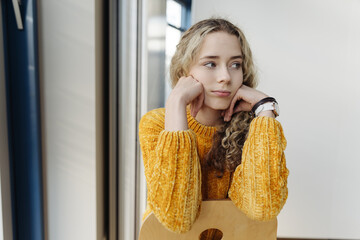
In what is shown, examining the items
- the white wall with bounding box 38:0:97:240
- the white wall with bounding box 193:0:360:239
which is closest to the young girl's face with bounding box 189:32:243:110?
the white wall with bounding box 193:0:360:239

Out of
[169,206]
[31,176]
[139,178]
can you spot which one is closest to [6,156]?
[31,176]

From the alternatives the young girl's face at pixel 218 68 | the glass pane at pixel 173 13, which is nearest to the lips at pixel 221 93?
the young girl's face at pixel 218 68

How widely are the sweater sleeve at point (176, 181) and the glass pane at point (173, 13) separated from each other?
48 centimetres

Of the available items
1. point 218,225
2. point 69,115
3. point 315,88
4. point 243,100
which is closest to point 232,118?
point 243,100

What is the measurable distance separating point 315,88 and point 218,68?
430 mm

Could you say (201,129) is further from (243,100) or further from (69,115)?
(69,115)

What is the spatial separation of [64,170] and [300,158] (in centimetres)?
86

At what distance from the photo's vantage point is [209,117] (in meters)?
0.67

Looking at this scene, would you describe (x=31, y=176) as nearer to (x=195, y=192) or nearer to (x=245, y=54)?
(x=195, y=192)

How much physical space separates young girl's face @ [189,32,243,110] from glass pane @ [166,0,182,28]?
312 mm

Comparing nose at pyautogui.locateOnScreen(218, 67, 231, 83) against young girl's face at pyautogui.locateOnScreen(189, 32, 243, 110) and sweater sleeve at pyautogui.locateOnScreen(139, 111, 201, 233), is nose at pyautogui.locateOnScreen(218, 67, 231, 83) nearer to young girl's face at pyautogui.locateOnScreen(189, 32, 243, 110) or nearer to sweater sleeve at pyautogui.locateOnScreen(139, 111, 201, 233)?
young girl's face at pyautogui.locateOnScreen(189, 32, 243, 110)

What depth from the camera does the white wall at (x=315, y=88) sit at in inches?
31.2

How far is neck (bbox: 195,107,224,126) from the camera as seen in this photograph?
2.20 ft

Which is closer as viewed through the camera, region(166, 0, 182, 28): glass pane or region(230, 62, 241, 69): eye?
region(230, 62, 241, 69): eye
